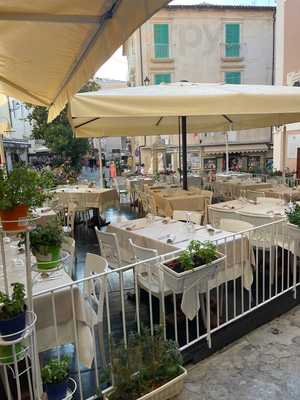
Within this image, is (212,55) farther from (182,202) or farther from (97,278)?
(97,278)

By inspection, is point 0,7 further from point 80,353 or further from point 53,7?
point 80,353

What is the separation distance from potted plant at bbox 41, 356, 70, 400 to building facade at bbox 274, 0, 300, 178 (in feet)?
43.5

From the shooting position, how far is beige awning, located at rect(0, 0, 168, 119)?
1.64 m

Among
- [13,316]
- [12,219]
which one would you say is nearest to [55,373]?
[13,316]

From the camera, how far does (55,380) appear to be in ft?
7.34

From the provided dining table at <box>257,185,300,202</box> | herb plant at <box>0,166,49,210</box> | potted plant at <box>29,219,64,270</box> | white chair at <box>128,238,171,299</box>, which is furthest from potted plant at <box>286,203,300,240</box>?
dining table at <box>257,185,300,202</box>

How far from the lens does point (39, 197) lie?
1944 millimetres

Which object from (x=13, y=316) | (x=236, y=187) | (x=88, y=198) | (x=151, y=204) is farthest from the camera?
(x=236, y=187)

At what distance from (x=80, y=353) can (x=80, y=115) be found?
2.30 m

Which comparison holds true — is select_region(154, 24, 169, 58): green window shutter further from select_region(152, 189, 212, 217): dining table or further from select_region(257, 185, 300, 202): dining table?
select_region(152, 189, 212, 217): dining table

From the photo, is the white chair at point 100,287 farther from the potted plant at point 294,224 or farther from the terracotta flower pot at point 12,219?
the potted plant at point 294,224

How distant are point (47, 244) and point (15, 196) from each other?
0.63 m

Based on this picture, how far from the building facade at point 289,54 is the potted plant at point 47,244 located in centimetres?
1298

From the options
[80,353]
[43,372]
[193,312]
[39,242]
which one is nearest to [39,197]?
[39,242]
